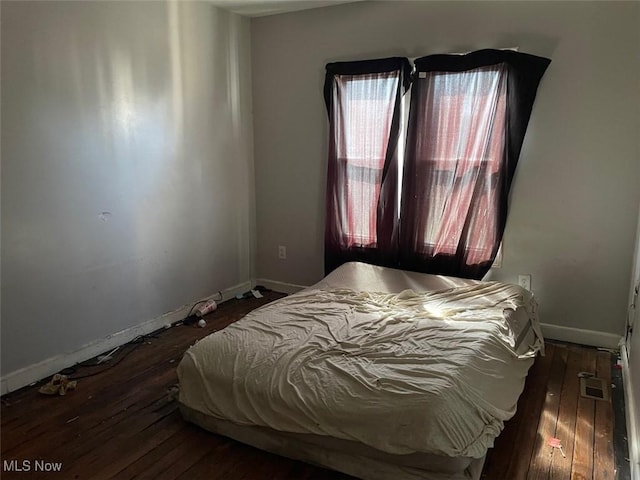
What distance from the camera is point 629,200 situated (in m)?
2.96

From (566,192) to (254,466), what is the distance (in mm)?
2456

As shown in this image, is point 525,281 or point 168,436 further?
point 525,281

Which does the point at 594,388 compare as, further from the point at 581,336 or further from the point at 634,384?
the point at 581,336

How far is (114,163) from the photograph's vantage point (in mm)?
3041

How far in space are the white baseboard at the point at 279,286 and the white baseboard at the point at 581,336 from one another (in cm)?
192

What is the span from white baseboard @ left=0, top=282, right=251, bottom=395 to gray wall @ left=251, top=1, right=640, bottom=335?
186 cm

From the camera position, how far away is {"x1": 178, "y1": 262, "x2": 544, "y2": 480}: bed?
1.85 meters

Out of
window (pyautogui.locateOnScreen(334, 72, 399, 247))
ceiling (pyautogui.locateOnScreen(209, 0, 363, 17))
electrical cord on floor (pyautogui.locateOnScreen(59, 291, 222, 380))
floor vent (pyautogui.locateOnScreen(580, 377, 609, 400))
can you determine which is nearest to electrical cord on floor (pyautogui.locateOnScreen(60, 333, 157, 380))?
electrical cord on floor (pyautogui.locateOnScreen(59, 291, 222, 380))

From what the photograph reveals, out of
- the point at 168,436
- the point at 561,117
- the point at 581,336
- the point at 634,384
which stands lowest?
the point at 168,436

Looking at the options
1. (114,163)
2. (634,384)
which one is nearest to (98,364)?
(114,163)

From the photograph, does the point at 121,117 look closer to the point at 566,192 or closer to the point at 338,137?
the point at 338,137

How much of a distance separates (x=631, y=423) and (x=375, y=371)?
120 centimetres

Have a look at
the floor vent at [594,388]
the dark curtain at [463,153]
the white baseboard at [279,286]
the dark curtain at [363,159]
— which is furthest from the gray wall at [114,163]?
the floor vent at [594,388]

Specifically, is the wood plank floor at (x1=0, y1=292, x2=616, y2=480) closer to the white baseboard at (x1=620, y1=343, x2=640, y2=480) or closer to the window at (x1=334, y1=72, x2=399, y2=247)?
the white baseboard at (x1=620, y1=343, x2=640, y2=480)
